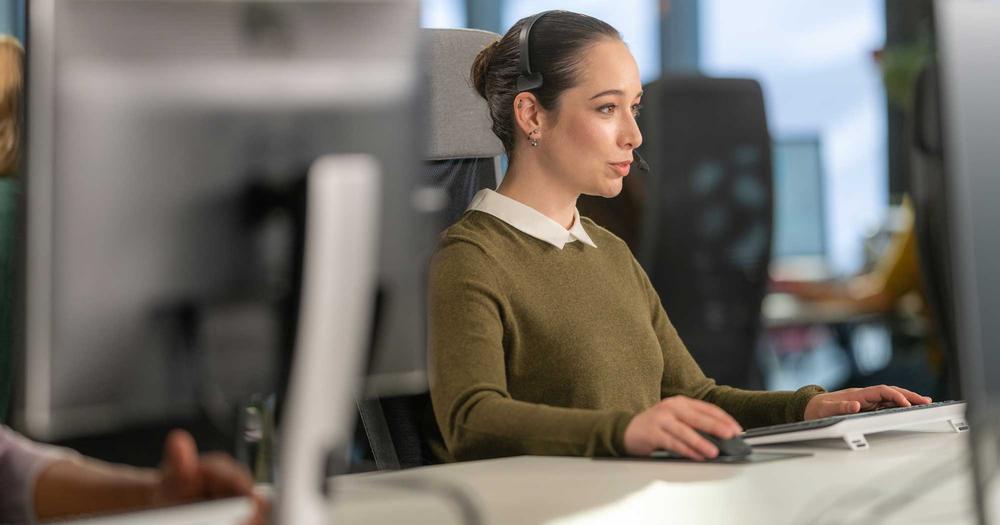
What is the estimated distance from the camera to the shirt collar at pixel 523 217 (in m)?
1.58

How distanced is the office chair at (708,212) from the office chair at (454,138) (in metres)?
0.80

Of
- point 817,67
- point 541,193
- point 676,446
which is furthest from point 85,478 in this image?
point 817,67

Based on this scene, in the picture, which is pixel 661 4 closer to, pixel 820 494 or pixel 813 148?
pixel 813 148

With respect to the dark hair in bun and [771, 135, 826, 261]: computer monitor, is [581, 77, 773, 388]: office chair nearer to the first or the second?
the dark hair in bun

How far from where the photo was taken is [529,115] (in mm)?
1641

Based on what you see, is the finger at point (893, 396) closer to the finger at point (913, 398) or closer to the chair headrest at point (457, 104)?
the finger at point (913, 398)

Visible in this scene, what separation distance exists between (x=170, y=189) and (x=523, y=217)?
2.86ft

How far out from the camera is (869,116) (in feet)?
19.5

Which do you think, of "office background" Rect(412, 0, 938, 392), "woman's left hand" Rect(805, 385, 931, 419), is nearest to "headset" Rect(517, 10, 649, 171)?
"woman's left hand" Rect(805, 385, 931, 419)

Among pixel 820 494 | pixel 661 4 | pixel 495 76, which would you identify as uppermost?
pixel 661 4

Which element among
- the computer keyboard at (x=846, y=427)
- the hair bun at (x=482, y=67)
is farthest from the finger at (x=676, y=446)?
the hair bun at (x=482, y=67)

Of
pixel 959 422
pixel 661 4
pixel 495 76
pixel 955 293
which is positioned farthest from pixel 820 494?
pixel 661 4

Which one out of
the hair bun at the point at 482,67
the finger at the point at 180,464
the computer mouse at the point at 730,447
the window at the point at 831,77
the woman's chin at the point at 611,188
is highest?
the window at the point at 831,77

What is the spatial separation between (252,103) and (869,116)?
557 cm
